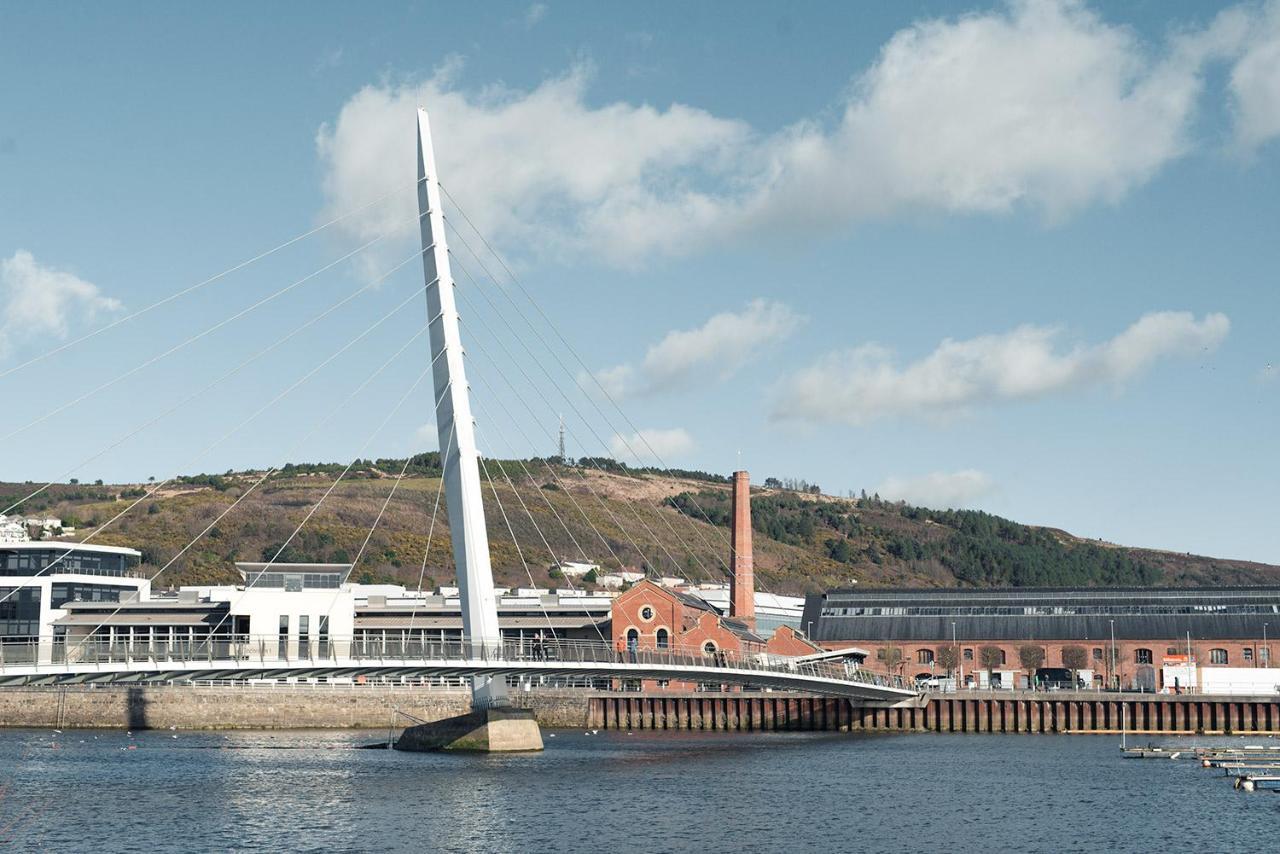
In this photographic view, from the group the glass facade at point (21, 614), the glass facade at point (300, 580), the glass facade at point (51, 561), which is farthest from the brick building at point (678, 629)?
the glass facade at point (21, 614)

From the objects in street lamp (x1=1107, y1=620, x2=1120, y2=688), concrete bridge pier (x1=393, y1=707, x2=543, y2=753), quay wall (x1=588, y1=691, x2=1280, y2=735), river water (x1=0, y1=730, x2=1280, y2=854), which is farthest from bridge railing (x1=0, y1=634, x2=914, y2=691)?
street lamp (x1=1107, y1=620, x2=1120, y2=688)

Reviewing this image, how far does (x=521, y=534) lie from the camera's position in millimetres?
197000

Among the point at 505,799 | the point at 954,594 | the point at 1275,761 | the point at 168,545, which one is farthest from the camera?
the point at 168,545

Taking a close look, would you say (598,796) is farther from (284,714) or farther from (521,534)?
(521,534)

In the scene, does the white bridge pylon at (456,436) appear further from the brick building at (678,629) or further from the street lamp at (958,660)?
the street lamp at (958,660)

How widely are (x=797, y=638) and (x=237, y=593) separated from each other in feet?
124

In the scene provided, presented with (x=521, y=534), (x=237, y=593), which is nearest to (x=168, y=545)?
(x=521, y=534)

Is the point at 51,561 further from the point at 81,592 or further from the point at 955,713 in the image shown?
the point at 955,713

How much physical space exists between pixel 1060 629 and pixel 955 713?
20.9 m

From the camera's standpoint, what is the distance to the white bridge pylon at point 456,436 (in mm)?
64113

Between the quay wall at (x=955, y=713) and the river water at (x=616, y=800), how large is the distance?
15.2 metres

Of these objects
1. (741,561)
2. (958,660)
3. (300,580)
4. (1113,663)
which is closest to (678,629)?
(741,561)

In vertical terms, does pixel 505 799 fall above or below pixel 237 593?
below

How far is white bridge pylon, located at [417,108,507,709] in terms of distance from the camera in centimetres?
6411
